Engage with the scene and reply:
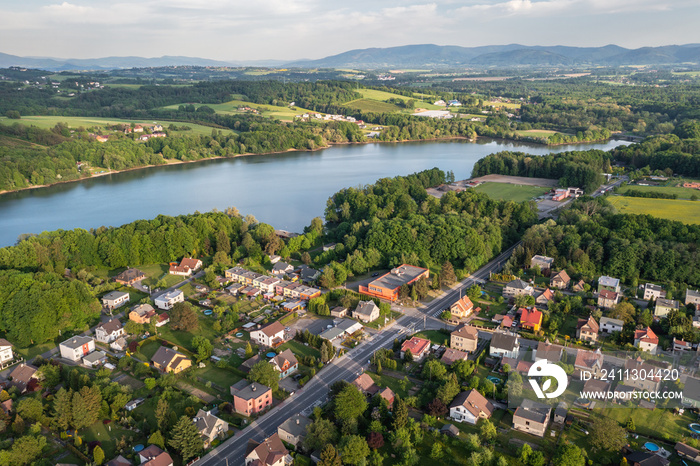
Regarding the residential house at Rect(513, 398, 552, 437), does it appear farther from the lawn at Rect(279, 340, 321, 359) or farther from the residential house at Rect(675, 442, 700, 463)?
the lawn at Rect(279, 340, 321, 359)

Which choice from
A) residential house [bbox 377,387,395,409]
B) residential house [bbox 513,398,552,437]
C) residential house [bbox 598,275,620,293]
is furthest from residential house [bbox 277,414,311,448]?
residential house [bbox 598,275,620,293]

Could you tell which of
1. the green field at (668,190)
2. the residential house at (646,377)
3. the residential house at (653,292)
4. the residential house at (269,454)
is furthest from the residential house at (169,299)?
the green field at (668,190)

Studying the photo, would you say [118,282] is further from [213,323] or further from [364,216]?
[364,216]

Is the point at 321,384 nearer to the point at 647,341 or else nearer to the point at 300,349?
the point at 300,349

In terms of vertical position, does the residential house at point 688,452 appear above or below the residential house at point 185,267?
below

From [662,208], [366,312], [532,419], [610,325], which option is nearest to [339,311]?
[366,312]

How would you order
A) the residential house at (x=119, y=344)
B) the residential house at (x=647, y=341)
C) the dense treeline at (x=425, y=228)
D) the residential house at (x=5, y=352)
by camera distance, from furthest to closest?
1. the dense treeline at (x=425, y=228)
2. the residential house at (x=119, y=344)
3. the residential house at (x=647, y=341)
4. the residential house at (x=5, y=352)

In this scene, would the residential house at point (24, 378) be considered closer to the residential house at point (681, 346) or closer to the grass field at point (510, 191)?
the residential house at point (681, 346)
